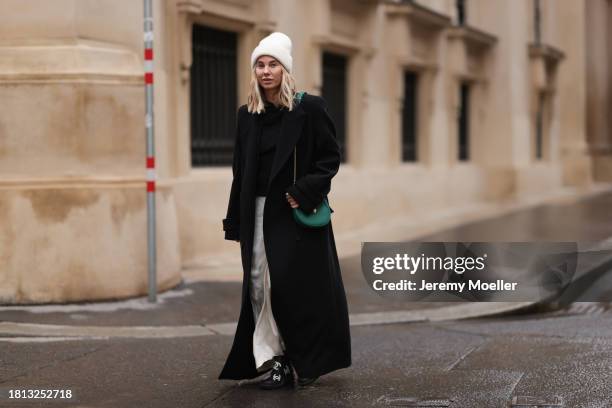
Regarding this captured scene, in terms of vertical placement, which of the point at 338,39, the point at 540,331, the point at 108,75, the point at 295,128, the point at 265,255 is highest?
the point at 338,39

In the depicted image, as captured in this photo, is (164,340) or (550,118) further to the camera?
(550,118)

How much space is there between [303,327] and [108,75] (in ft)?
13.1

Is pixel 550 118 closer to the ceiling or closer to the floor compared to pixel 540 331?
closer to the ceiling

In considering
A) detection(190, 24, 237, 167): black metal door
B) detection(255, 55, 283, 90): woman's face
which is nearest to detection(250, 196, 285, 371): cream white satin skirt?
detection(255, 55, 283, 90): woman's face

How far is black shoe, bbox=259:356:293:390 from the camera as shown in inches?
226

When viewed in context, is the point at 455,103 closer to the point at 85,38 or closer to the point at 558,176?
the point at 558,176

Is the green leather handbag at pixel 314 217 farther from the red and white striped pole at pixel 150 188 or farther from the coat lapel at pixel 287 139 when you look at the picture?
the red and white striped pole at pixel 150 188

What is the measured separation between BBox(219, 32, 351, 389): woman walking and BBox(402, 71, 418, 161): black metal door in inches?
506

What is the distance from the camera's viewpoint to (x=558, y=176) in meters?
27.9

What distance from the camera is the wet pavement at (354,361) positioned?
18.3ft

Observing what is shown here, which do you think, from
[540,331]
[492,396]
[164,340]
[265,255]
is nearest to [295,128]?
[265,255]

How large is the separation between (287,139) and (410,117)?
13.4 meters

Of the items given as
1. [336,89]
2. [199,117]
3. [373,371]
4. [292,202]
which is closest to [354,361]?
[373,371]

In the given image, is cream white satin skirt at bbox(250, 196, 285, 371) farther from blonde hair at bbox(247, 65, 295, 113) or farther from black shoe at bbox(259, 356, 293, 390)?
blonde hair at bbox(247, 65, 295, 113)
